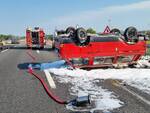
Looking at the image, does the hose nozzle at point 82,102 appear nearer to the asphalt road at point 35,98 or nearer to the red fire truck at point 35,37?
the asphalt road at point 35,98

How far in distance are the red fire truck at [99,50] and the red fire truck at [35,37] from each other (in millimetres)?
31971

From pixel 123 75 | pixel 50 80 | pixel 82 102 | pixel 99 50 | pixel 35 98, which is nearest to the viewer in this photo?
pixel 82 102

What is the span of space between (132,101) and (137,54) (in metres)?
9.06

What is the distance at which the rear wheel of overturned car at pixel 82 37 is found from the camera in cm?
1727

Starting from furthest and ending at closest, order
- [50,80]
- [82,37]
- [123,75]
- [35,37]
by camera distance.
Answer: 1. [35,37]
2. [82,37]
3. [123,75]
4. [50,80]

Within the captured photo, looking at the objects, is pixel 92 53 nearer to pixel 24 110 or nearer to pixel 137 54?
pixel 137 54

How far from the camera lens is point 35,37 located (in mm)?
50750

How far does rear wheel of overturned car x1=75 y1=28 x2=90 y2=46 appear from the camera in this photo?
17.3 metres

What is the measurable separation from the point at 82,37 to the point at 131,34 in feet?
8.45

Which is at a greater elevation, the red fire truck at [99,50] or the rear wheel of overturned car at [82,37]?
the rear wheel of overturned car at [82,37]

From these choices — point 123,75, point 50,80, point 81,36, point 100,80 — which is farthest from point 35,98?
point 81,36

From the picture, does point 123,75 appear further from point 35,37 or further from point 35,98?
point 35,37

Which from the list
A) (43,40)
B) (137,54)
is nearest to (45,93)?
(137,54)

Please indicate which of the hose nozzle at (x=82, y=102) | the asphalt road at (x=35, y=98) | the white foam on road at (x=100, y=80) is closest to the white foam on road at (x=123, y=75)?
the white foam on road at (x=100, y=80)
